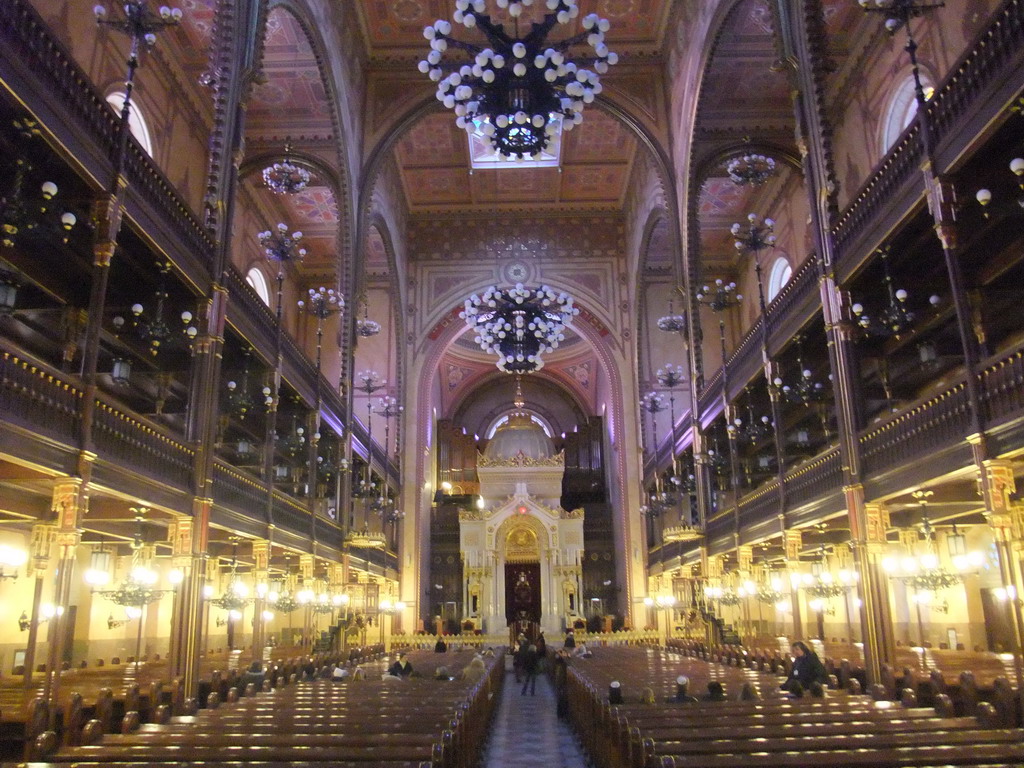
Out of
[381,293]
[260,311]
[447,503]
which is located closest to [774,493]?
[260,311]

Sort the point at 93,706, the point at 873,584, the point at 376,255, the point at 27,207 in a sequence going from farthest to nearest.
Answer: the point at 376,255 < the point at 873,584 < the point at 27,207 < the point at 93,706

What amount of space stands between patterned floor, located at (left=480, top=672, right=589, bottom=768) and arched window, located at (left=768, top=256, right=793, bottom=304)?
1578 centimetres

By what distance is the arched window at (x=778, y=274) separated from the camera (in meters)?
26.0

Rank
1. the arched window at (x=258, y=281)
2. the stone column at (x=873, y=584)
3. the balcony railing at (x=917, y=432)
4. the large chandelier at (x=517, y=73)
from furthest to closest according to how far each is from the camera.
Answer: the arched window at (x=258, y=281)
the large chandelier at (x=517, y=73)
the stone column at (x=873, y=584)
the balcony railing at (x=917, y=432)

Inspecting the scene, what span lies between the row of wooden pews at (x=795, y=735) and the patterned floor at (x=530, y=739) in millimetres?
1073

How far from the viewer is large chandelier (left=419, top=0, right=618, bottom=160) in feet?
43.3

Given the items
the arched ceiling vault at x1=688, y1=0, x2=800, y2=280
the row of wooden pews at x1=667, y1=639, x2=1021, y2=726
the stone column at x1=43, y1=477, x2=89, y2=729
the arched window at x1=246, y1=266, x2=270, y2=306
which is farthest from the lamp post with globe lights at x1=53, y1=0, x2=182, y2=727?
the arched window at x1=246, y1=266, x2=270, y2=306

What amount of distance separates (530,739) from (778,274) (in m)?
19.1

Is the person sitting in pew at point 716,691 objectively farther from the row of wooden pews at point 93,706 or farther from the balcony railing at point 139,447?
the balcony railing at point 139,447

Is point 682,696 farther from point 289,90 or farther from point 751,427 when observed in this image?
point 289,90

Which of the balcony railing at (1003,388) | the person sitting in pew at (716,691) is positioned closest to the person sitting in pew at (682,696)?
the person sitting in pew at (716,691)

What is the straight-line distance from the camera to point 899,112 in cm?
1850

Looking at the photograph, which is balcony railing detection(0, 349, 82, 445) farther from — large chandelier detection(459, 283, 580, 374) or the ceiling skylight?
the ceiling skylight

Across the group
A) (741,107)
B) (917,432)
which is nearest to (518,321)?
(741,107)
